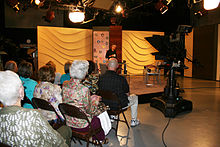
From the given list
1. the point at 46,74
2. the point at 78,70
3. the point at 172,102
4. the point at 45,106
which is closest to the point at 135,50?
the point at 172,102

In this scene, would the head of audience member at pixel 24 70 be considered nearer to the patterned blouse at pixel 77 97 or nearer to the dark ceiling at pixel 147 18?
the patterned blouse at pixel 77 97

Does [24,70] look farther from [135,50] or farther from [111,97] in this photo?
[135,50]

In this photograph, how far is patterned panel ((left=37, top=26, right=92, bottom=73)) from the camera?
9130mm

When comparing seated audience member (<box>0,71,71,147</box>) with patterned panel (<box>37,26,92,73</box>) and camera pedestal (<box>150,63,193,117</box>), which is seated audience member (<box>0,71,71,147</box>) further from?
patterned panel (<box>37,26,92,73</box>)

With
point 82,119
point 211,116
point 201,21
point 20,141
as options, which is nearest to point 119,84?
point 82,119

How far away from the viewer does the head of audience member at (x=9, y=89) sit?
1.28 meters

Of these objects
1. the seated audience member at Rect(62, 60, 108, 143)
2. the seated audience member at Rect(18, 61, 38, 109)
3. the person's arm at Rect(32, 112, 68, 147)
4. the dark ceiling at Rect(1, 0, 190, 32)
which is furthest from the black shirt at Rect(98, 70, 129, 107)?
the dark ceiling at Rect(1, 0, 190, 32)

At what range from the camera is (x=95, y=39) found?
374 inches

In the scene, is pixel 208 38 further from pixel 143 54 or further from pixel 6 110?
pixel 6 110

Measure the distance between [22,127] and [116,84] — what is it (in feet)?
6.35

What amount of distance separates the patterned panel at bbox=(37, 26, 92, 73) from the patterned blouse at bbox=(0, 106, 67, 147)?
327 inches

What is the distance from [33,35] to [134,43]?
17.7 feet

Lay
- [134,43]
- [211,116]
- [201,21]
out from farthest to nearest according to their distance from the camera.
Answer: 1. [134,43]
2. [201,21]
3. [211,116]

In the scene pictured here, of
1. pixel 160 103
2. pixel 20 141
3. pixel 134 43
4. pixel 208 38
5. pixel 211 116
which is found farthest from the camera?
pixel 134 43
